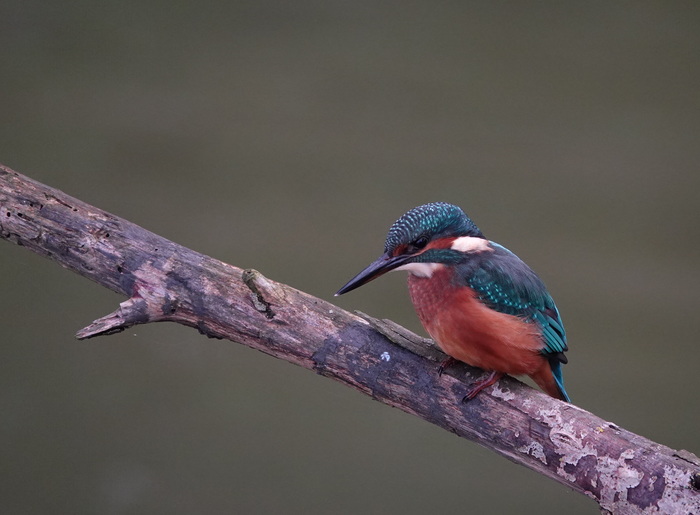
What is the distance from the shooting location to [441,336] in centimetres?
169

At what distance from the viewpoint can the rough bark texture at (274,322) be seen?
1560 millimetres

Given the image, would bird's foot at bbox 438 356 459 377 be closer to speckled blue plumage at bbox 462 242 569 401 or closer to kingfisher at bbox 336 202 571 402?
kingfisher at bbox 336 202 571 402

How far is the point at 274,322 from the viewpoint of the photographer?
5.55 ft

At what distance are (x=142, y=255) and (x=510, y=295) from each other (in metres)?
0.83

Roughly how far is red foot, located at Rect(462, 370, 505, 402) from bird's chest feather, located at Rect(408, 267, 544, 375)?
0.02 m

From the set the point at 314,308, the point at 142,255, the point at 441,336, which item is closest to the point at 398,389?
the point at 441,336

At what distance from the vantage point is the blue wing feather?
5.57ft

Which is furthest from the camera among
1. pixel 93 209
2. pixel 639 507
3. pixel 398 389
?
pixel 93 209

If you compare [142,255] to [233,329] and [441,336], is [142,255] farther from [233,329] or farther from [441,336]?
[441,336]

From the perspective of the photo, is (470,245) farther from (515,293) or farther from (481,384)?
(481,384)

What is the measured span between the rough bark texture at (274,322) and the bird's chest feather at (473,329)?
49mm

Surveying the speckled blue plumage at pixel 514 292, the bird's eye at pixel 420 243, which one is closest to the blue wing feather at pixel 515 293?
the speckled blue plumage at pixel 514 292

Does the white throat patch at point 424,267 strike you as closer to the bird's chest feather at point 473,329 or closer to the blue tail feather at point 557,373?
the bird's chest feather at point 473,329

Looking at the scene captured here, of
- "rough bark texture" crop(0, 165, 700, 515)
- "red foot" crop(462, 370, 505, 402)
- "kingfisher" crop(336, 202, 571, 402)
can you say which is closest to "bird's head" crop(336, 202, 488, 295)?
"kingfisher" crop(336, 202, 571, 402)
